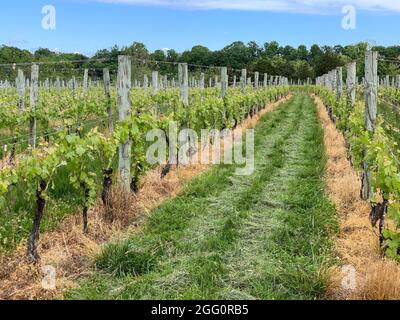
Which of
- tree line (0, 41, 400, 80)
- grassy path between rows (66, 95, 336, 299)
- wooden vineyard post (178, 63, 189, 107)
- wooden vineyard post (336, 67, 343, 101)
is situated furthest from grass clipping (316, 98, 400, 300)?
tree line (0, 41, 400, 80)

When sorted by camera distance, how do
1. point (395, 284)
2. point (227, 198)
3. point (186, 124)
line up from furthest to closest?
point (186, 124), point (227, 198), point (395, 284)

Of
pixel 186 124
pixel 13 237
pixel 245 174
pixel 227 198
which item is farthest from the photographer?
pixel 186 124

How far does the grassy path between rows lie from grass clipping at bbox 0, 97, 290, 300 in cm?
18

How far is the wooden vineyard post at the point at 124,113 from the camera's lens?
23.1 feet

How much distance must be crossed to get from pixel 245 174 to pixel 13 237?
4665mm

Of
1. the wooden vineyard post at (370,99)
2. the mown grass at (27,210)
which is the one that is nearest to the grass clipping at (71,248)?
the mown grass at (27,210)

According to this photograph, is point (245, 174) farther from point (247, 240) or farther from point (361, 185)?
point (247, 240)

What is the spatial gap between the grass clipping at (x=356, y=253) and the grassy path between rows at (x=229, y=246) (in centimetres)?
16

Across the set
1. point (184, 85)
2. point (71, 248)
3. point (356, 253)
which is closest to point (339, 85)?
point (184, 85)

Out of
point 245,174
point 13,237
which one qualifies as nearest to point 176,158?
point 245,174

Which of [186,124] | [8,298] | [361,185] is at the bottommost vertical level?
[8,298]

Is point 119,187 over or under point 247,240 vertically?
over

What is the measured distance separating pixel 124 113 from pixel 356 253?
11.8ft

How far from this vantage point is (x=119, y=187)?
6859 mm
